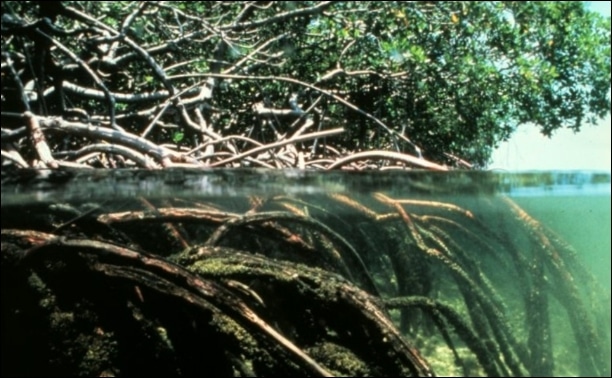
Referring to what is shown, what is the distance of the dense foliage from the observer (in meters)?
4.07

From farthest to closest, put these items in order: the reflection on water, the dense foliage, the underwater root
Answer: the dense foliage → the reflection on water → the underwater root

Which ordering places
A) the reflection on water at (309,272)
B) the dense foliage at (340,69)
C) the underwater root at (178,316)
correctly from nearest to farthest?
the underwater root at (178,316) → the reflection on water at (309,272) → the dense foliage at (340,69)

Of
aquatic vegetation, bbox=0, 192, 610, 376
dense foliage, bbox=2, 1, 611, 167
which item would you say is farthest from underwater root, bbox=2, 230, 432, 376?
dense foliage, bbox=2, 1, 611, 167

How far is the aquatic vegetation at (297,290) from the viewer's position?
111 inches

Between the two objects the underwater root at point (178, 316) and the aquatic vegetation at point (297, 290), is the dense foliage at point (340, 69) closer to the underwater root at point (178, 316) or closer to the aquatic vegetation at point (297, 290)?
the aquatic vegetation at point (297, 290)

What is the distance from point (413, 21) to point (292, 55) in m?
0.71

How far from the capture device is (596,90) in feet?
14.0

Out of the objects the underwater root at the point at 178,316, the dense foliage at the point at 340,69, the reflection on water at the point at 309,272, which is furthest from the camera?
the dense foliage at the point at 340,69

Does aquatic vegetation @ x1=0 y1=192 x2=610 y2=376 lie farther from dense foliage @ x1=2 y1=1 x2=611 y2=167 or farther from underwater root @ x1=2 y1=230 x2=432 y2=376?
dense foliage @ x1=2 y1=1 x2=611 y2=167

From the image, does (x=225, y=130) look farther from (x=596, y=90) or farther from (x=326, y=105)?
(x=596, y=90)

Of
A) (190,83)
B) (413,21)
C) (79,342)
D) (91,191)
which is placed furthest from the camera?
(190,83)

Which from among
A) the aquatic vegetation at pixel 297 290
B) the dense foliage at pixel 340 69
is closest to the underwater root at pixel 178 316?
the aquatic vegetation at pixel 297 290

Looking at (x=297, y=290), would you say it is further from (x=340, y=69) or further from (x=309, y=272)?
(x=340, y=69)

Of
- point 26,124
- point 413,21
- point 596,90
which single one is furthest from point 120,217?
point 596,90
